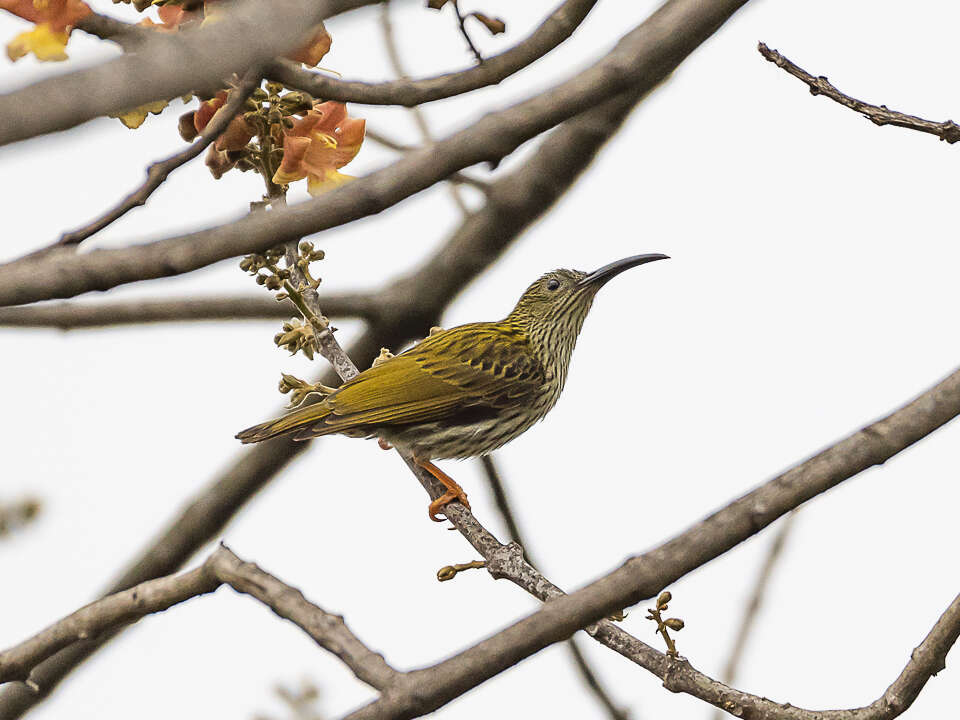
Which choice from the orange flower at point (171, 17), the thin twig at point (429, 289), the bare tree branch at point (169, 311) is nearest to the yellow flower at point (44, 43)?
the orange flower at point (171, 17)

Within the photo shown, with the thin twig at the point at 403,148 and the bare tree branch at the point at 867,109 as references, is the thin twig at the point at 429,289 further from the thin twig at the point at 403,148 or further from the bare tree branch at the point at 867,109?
the bare tree branch at the point at 867,109

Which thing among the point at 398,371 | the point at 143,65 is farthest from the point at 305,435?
→ the point at 143,65

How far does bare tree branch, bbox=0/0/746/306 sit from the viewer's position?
1642 millimetres

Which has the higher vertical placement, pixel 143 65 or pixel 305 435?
pixel 305 435

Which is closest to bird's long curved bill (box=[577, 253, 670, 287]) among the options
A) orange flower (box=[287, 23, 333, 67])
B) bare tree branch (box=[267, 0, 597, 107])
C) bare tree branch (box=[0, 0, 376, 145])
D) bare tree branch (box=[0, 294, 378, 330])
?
bare tree branch (box=[0, 294, 378, 330])

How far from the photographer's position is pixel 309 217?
170 centimetres

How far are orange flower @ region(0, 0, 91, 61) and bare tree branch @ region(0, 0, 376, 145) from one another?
114 cm

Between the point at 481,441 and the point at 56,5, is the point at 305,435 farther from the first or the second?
the point at 56,5

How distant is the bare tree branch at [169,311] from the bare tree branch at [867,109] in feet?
7.82

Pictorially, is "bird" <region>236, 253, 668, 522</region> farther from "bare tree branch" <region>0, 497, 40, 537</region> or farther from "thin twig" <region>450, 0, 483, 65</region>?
"thin twig" <region>450, 0, 483, 65</region>

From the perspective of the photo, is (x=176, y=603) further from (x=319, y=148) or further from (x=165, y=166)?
(x=319, y=148)

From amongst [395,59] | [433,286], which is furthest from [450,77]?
[433,286]

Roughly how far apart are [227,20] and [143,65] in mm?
143

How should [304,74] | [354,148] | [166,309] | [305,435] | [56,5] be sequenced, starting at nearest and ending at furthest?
[304,74], [56,5], [354,148], [305,435], [166,309]
